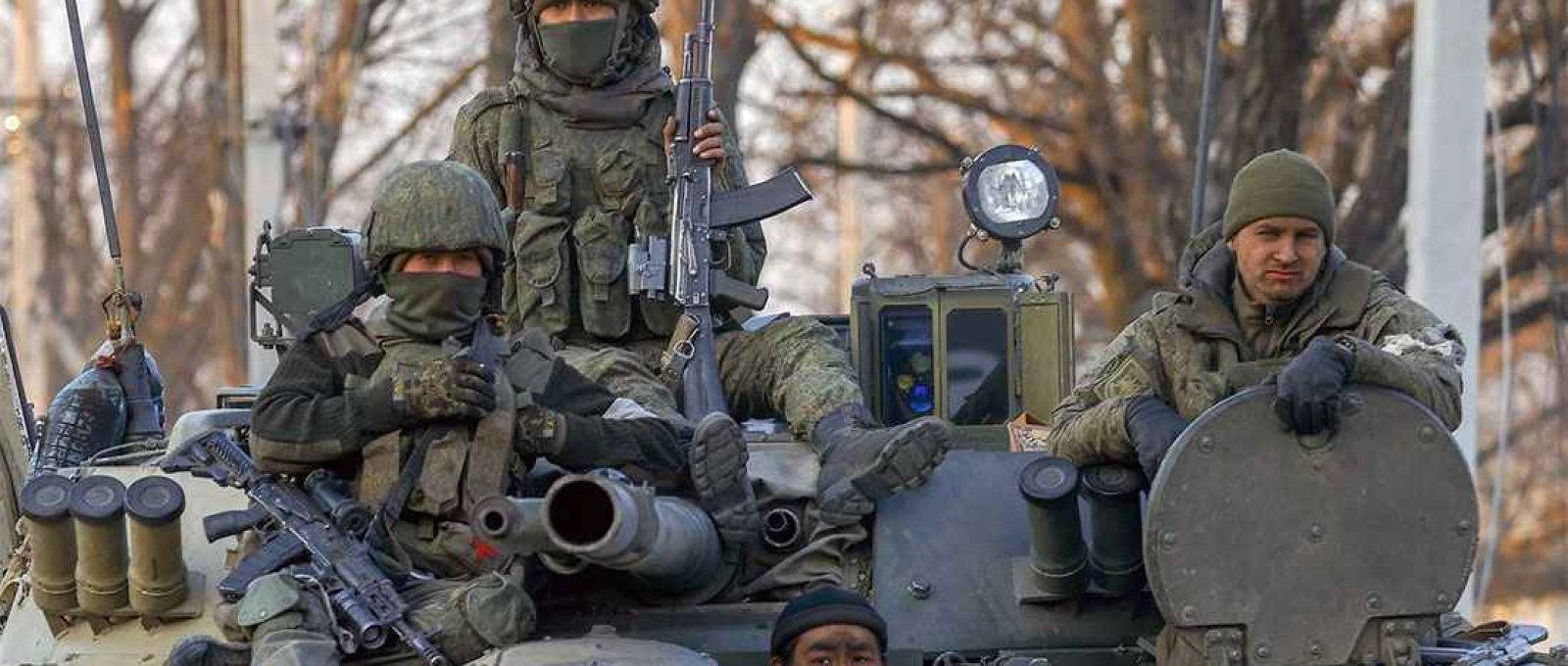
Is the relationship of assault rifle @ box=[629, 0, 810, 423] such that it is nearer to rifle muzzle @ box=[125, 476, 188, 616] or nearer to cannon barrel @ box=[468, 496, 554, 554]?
rifle muzzle @ box=[125, 476, 188, 616]

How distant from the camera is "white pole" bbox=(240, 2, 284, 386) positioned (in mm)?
24906

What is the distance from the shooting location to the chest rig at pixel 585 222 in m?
12.0

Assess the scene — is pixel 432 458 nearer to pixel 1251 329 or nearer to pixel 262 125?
pixel 1251 329

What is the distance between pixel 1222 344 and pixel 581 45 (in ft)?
9.27

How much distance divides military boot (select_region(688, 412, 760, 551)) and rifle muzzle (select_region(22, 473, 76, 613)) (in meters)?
1.66

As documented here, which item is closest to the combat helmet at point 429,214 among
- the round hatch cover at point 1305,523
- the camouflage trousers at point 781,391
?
the camouflage trousers at point 781,391

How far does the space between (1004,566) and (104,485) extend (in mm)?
2395

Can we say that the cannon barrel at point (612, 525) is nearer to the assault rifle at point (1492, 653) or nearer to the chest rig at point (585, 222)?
the assault rifle at point (1492, 653)

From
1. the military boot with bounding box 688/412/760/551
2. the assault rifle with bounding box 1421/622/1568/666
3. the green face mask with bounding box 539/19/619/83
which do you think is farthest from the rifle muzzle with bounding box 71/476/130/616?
the assault rifle with bounding box 1421/622/1568/666

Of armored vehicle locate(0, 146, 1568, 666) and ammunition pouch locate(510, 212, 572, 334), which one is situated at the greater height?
ammunition pouch locate(510, 212, 572, 334)

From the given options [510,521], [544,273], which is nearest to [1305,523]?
[510,521]

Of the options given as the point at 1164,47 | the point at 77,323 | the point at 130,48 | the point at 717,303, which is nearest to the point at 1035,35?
the point at 1164,47

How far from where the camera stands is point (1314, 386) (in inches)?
378

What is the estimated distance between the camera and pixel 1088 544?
1057cm
